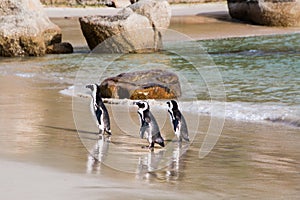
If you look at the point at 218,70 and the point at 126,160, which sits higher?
the point at 126,160

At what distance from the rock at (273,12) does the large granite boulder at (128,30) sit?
6818 mm

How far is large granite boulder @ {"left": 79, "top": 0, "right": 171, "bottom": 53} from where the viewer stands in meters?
18.4

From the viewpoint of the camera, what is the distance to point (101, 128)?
7.21 meters

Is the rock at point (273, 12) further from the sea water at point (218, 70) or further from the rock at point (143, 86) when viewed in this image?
the rock at point (143, 86)

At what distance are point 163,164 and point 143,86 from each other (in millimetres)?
4904

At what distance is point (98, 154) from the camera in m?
6.12

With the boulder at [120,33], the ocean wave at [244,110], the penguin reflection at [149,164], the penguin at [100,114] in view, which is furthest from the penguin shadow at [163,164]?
the boulder at [120,33]

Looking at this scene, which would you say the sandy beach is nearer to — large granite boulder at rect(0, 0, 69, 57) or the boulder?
the boulder

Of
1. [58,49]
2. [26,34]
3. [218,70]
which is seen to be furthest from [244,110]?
[26,34]

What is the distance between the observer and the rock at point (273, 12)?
25.1 m

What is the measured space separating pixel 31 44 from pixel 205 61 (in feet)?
15.6

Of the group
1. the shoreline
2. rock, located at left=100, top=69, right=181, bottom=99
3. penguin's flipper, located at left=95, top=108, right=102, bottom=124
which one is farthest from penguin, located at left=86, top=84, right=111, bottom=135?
the shoreline

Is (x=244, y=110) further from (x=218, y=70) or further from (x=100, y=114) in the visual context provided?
(x=218, y=70)

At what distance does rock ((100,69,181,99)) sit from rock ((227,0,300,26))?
14685 millimetres
